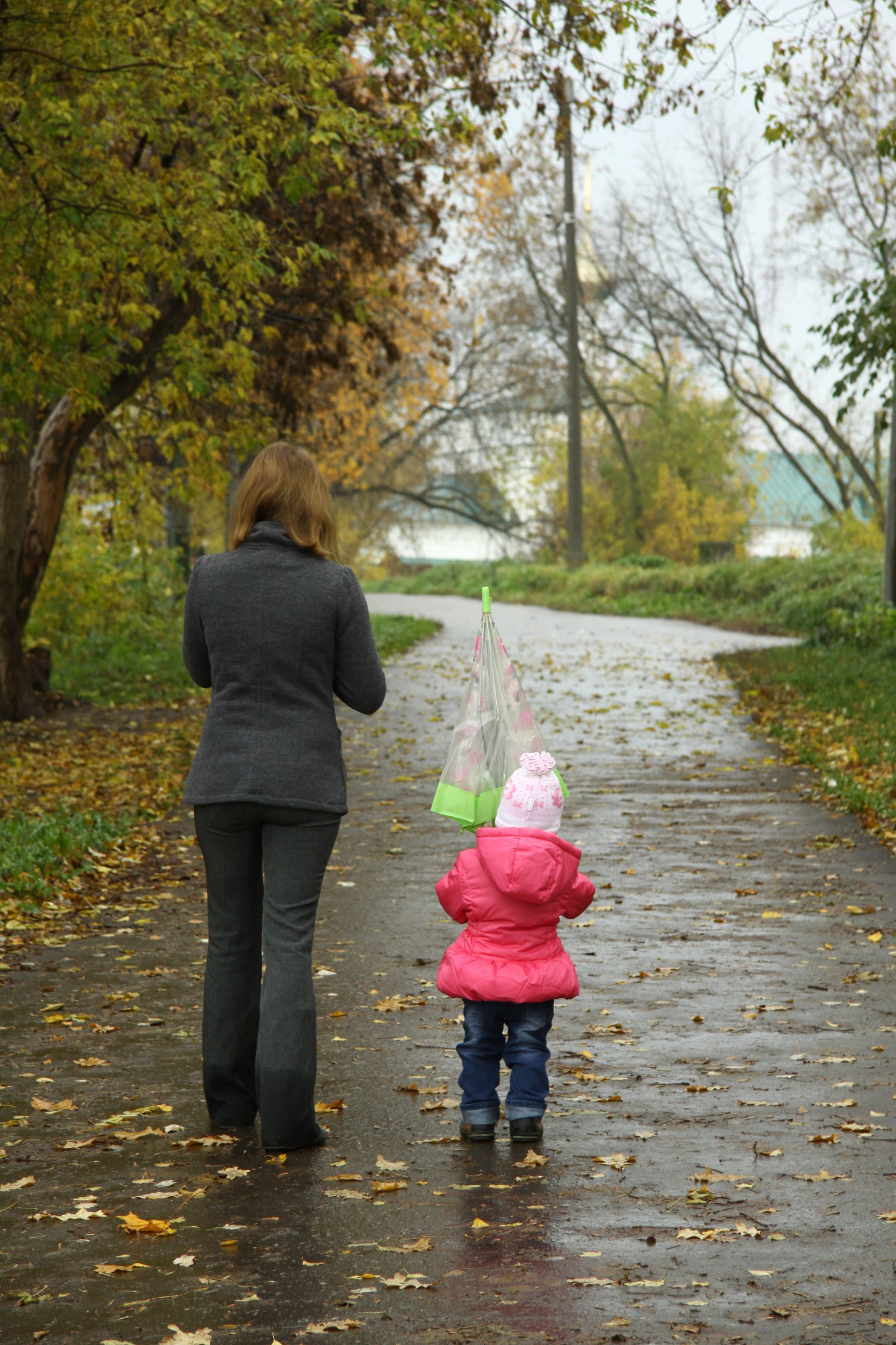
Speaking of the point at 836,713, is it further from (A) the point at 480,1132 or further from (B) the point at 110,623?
(B) the point at 110,623

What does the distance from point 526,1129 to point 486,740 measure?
1.15 m

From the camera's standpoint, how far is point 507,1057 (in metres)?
4.26

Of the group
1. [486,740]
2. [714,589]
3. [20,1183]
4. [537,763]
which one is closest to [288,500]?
[486,740]

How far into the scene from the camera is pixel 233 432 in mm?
13797

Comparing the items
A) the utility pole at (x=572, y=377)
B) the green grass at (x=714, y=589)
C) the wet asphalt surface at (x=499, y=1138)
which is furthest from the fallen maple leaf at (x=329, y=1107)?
the utility pole at (x=572, y=377)

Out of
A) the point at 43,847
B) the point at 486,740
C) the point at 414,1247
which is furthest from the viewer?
the point at 43,847

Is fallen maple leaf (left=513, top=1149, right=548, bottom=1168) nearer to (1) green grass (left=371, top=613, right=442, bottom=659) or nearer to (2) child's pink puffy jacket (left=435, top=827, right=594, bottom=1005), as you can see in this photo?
(2) child's pink puffy jacket (left=435, top=827, right=594, bottom=1005)

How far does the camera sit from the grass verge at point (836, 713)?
970cm

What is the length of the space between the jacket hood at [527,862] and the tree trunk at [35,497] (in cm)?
1011

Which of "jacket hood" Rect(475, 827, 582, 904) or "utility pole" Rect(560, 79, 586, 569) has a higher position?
"utility pole" Rect(560, 79, 586, 569)

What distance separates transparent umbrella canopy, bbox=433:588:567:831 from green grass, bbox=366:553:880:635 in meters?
15.1

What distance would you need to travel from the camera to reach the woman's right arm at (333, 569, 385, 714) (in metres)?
4.15

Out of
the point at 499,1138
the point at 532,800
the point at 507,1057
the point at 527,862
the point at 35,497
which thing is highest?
the point at 35,497

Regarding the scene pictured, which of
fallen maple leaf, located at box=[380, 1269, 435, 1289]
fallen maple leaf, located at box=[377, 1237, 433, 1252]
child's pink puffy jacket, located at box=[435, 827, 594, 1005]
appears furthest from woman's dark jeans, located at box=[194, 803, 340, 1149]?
fallen maple leaf, located at box=[380, 1269, 435, 1289]
